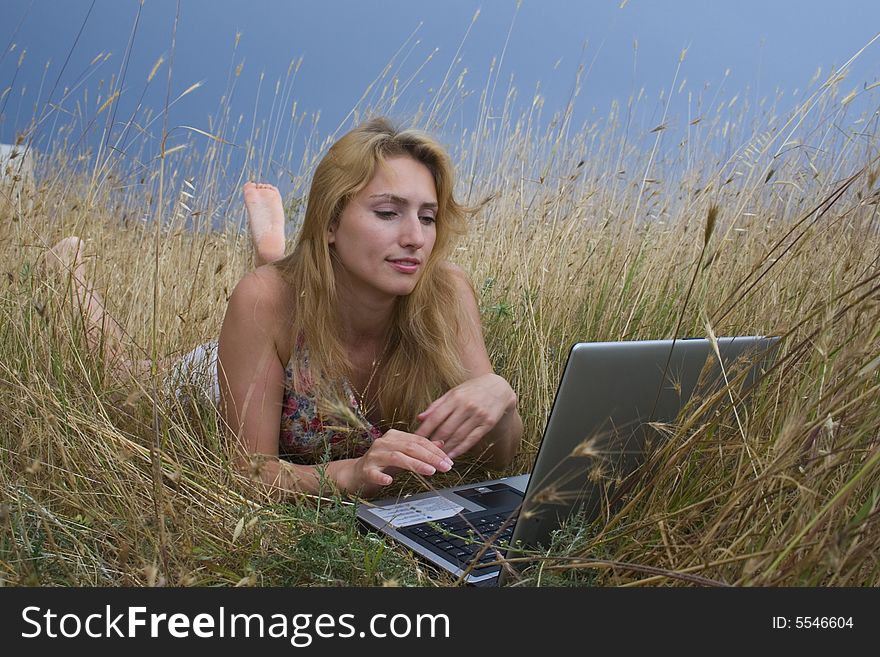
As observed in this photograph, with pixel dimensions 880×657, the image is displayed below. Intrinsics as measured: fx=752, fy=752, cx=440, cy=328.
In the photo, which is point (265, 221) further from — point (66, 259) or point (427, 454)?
point (427, 454)

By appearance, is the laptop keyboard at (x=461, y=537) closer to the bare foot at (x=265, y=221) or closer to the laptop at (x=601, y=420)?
the laptop at (x=601, y=420)

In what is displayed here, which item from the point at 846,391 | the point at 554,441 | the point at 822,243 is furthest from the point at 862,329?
the point at 822,243

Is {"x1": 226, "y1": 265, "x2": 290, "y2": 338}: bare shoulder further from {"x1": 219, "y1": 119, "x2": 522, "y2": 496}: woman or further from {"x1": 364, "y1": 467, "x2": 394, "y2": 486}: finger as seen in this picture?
{"x1": 364, "y1": 467, "x2": 394, "y2": 486}: finger

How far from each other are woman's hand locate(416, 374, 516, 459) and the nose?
1.37ft

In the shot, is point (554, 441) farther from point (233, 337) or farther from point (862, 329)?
point (233, 337)

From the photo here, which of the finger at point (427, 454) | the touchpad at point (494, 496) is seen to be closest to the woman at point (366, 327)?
the touchpad at point (494, 496)

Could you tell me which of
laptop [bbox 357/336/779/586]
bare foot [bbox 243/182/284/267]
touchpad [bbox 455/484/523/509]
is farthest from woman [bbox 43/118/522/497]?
bare foot [bbox 243/182/284/267]

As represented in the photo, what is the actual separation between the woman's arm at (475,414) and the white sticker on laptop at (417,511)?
13 cm

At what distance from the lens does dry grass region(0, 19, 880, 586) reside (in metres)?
1.01

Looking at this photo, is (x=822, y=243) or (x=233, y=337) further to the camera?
(x=822, y=243)

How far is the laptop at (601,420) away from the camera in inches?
40.7
